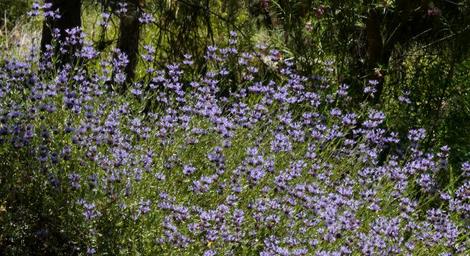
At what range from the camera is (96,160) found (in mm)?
3232

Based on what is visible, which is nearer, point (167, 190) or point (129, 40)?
point (167, 190)

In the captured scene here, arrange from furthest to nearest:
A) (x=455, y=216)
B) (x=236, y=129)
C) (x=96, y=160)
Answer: (x=455, y=216)
(x=236, y=129)
(x=96, y=160)

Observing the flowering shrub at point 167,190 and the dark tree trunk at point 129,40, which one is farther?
the dark tree trunk at point 129,40

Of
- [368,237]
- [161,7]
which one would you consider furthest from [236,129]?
[161,7]

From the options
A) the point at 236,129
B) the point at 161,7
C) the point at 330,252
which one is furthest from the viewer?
the point at 161,7

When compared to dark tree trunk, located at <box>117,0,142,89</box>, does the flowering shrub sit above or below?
below

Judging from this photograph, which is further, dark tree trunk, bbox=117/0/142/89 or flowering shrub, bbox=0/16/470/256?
dark tree trunk, bbox=117/0/142/89

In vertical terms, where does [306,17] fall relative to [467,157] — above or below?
above

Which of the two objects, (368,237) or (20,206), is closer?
(20,206)

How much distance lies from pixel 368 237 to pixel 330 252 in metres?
0.23

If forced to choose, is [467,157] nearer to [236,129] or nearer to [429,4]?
[429,4]

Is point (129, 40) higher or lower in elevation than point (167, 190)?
higher

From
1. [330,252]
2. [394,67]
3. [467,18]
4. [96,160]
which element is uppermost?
[467,18]

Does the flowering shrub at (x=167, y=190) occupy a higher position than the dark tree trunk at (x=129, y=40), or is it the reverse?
the dark tree trunk at (x=129, y=40)
